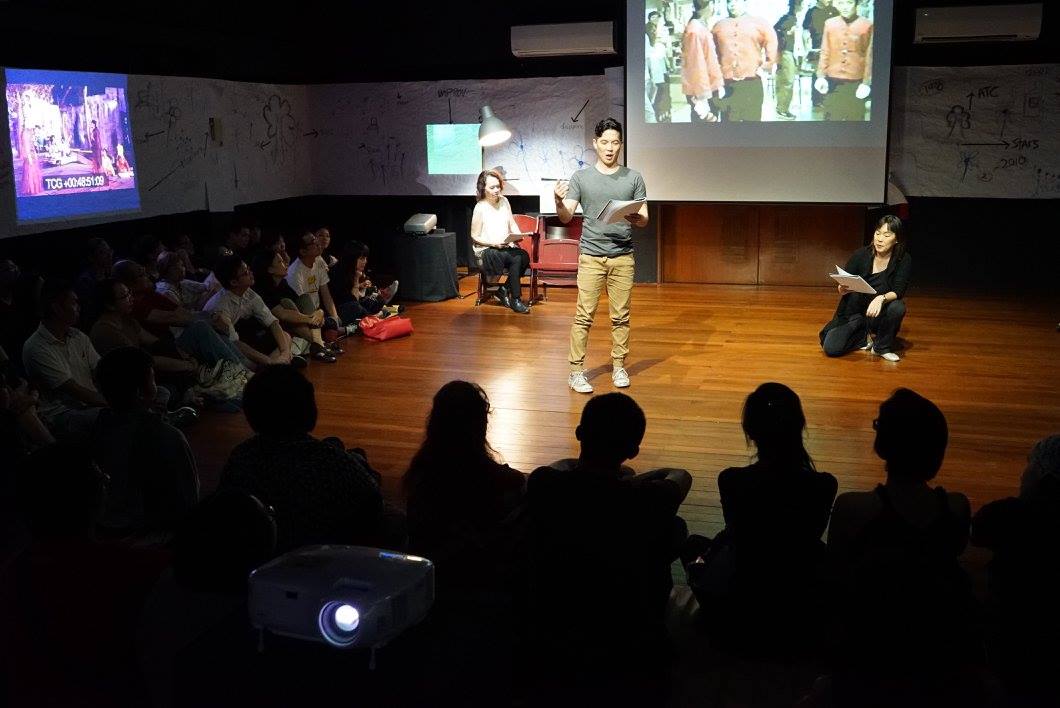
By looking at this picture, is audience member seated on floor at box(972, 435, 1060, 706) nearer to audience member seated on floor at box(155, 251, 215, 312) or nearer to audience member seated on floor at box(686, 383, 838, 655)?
audience member seated on floor at box(686, 383, 838, 655)

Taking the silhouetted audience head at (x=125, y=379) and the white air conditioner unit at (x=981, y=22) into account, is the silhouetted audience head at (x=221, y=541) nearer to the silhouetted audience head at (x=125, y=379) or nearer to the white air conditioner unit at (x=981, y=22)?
the silhouetted audience head at (x=125, y=379)

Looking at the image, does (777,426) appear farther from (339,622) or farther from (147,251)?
(147,251)

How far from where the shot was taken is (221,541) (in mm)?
2086

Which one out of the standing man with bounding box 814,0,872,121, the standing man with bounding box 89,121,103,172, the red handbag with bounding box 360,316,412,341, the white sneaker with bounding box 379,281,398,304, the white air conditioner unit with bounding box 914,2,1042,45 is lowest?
the red handbag with bounding box 360,316,412,341

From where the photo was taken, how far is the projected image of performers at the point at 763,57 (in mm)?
7727

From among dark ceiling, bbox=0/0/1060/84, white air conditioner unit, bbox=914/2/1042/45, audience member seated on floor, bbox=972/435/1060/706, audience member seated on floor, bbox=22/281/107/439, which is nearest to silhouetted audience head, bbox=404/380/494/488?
audience member seated on floor, bbox=972/435/1060/706

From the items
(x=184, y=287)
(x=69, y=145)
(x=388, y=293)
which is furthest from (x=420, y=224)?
(x=184, y=287)

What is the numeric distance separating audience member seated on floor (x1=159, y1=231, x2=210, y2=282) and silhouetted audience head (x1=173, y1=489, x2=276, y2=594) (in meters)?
4.64

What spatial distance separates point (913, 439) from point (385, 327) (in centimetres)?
525

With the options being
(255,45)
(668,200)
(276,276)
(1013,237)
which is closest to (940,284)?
(1013,237)

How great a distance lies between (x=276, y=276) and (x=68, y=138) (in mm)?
1892

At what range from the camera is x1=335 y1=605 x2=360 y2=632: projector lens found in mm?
1940

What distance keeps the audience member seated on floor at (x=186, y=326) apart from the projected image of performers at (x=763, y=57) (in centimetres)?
413

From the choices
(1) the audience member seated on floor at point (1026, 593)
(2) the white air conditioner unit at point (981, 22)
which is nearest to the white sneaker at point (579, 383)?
(1) the audience member seated on floor at point (1026, 593)
